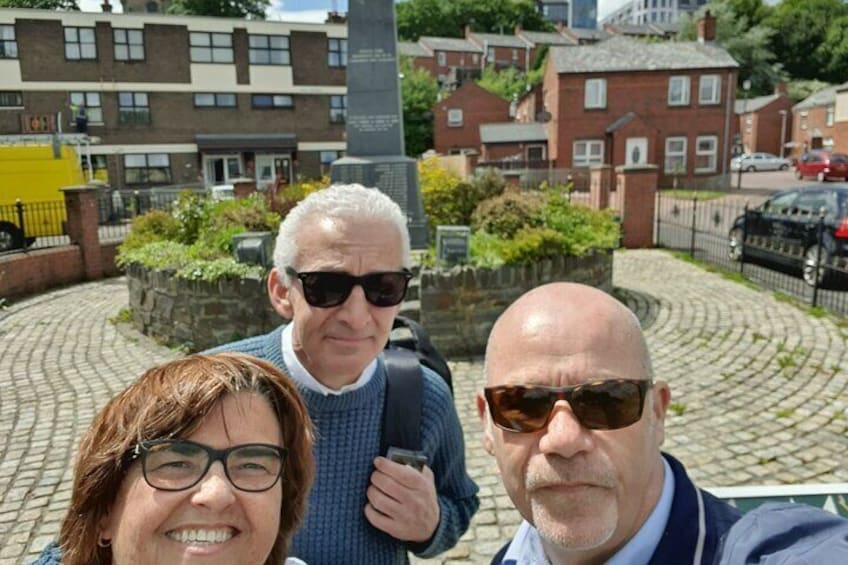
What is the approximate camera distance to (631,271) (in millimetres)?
12883

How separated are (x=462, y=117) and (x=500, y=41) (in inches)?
1590

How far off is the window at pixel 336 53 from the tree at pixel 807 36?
5937 cm

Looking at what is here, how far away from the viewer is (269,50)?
36250 millimetres

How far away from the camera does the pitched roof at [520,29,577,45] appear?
87438mm

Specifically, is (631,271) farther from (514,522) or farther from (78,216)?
(78,216)

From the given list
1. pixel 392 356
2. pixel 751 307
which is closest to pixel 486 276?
pixel 751 307

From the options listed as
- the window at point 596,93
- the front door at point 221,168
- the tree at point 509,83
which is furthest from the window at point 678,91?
the tree at point 509,83

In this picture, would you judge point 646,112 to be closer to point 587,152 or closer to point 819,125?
point 587,152

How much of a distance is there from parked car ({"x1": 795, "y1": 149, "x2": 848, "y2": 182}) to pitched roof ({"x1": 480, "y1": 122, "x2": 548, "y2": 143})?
16.5 metres

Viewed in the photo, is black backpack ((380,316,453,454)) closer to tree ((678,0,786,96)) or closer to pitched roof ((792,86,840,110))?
pitched roof ((792,86,840,110))

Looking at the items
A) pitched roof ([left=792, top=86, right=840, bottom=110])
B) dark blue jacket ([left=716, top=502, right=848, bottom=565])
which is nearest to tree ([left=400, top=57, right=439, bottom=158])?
pitched roof ([left=792, top=86, right=840, bottom=110])

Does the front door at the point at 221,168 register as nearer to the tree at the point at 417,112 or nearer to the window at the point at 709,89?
the tree at the point at 417,112

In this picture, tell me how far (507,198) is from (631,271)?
14.0 feet

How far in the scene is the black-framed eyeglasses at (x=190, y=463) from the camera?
1.23 metres
